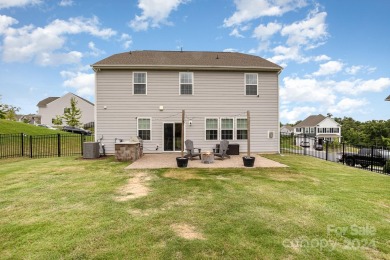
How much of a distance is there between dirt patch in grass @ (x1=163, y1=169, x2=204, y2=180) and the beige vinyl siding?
212 inches

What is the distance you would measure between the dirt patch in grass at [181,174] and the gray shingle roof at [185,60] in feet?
25.3

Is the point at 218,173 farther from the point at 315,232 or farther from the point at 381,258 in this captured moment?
the point at 381,258

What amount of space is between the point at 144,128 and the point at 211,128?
14.9 ft

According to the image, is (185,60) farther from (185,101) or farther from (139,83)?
(139,83)

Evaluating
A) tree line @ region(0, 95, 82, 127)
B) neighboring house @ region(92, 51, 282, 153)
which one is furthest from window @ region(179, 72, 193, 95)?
tree line @ region(0, 95, 82, 127)

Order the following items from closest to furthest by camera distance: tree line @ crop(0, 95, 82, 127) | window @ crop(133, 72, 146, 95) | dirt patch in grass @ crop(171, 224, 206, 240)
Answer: dirt patch in grass @ crop(171, 224, 206, 240)
window @ crop(133, 72, 146, 95)
tree line @ crop(0, 95, 82, 127)

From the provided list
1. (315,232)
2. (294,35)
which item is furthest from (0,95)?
(315,232)

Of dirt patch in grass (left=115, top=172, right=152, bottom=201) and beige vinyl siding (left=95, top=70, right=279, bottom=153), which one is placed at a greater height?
beige vinyl siding (left=95, top=70, right=279, bottom=153)

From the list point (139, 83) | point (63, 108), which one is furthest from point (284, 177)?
point (63, 108)

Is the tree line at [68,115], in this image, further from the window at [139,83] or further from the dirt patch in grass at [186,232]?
the dirt patch in grass at [186,232]

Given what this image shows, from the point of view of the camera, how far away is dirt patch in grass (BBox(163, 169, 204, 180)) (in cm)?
766

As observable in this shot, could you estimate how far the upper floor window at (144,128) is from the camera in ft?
44.9

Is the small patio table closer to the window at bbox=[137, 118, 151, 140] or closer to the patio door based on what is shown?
Answer: the patio door

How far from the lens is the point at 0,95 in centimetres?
3862
